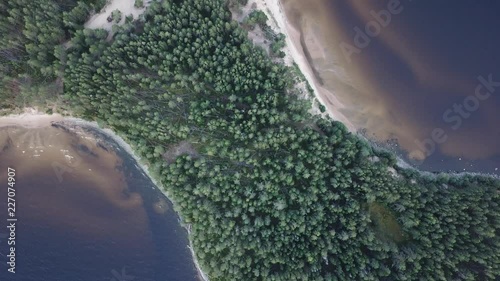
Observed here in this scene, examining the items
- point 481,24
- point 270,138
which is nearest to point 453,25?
point 481,24

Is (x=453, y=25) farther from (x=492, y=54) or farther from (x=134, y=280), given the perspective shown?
(x=134, y=280)

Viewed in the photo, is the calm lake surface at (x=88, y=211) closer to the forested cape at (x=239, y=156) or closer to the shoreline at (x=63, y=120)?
the shoreline at (x=63, y=120)

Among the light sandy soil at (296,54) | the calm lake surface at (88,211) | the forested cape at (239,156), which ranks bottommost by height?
the calm lake surface at (88,211)

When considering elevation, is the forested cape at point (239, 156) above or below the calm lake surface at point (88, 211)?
above

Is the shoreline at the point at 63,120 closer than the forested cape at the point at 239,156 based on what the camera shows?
No

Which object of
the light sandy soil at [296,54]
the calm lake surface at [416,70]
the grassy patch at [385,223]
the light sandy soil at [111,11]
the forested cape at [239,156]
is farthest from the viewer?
the calm lake surface at [416,70]

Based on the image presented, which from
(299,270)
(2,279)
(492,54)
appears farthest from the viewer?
(492,54)

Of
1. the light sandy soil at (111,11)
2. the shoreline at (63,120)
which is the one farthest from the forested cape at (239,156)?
the shoreline at (63,120)
